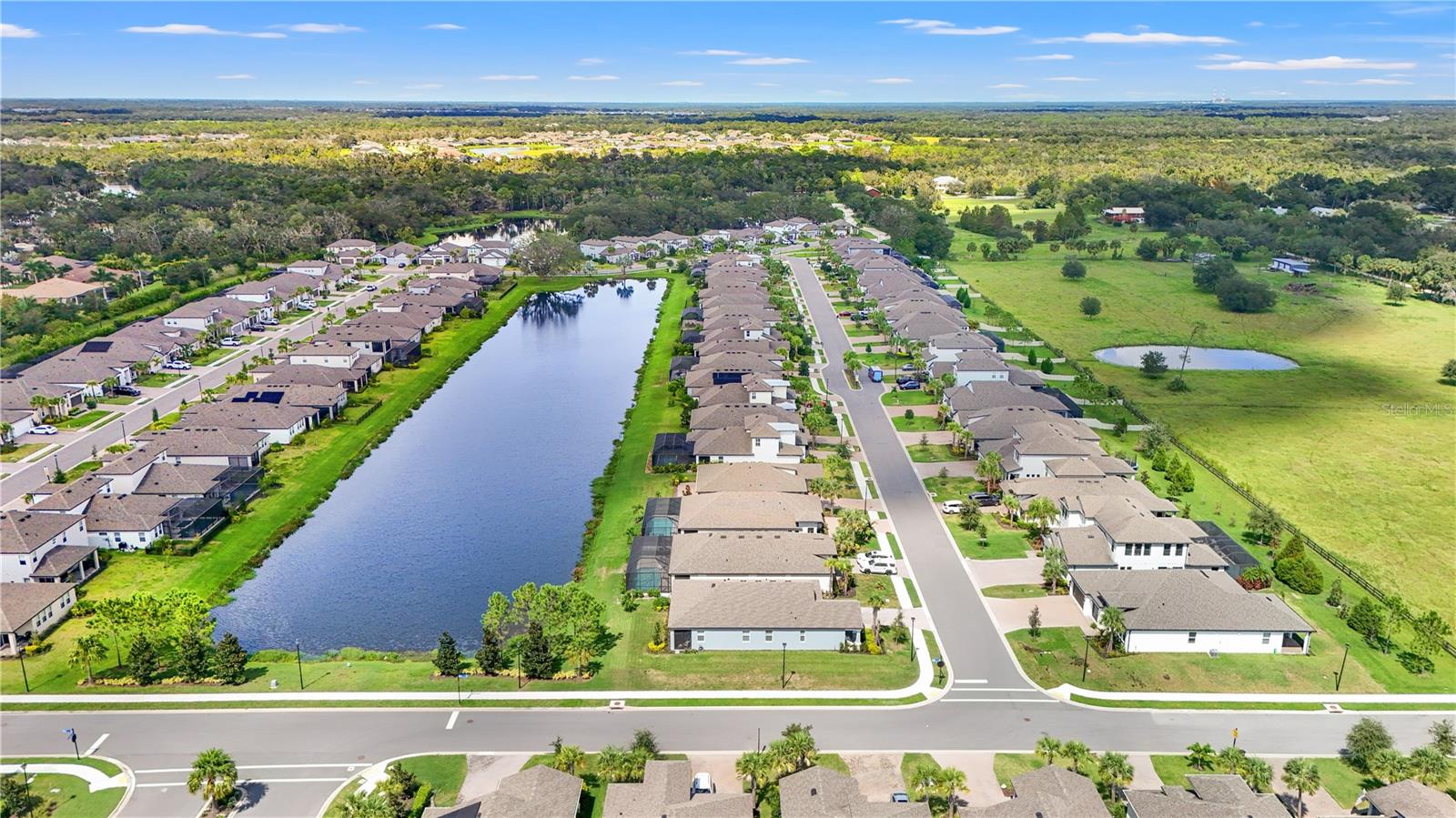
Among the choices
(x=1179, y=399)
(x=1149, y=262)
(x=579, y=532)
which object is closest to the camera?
(x=579, y=532)

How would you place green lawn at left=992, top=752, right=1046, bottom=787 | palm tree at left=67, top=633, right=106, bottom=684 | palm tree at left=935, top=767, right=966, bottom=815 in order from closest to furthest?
palm tree at left=935, top=767, right=966, bottom=815, green lawn at left=992, top=752, right=1046, bottom=787, palm tree at left=67, top=633, right=106, bottom=684

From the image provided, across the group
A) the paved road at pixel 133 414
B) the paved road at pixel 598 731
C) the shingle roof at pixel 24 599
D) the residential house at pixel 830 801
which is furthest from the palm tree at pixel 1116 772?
the paved road at pixel 133 414

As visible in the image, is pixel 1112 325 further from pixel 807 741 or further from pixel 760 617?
pixel 807 741

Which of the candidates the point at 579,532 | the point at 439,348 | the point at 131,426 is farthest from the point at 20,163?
the point at 579,532

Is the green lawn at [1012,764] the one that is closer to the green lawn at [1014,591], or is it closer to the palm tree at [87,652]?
the green lawn at [1014,591]

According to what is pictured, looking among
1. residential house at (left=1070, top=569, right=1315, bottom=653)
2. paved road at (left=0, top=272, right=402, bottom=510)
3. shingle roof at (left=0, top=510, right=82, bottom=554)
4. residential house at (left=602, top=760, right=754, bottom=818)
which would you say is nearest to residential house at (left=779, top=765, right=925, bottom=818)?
residential house at (left=602, top=760, right=754, bottom=818)

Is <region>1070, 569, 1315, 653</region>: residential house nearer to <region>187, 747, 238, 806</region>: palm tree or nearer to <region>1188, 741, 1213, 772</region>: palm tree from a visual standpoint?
<region>1188, 741, 1213, 772</region>: palm tree
